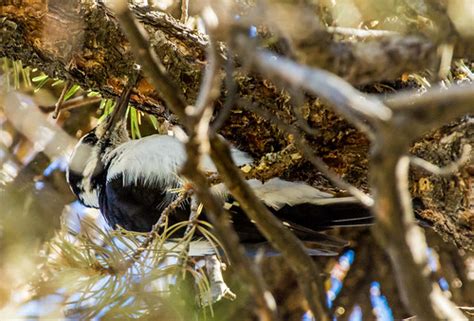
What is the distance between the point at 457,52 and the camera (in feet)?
2.85

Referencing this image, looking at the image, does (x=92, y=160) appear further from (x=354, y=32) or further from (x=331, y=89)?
(x=331, y=89)

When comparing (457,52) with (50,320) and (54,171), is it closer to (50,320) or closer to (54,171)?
(50,320)

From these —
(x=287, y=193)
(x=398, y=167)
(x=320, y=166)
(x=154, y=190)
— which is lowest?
(x=398, y=167)

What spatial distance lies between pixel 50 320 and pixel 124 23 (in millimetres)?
864

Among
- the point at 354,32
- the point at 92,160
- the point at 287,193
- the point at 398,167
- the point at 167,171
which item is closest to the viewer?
the point at 398,167

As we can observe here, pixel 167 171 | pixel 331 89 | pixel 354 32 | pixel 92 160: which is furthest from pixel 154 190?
pixel 331 89

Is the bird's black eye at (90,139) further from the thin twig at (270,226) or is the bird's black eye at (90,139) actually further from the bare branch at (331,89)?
the bare branch at (331,89)

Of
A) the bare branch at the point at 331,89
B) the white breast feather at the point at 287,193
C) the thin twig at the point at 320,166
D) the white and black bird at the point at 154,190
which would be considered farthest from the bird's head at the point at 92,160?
the bare branch at the point at 331,89

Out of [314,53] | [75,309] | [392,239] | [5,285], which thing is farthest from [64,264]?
[392,239]

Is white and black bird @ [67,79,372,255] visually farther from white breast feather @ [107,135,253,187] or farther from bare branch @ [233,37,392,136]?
bare branch @ [233,37,392,136]

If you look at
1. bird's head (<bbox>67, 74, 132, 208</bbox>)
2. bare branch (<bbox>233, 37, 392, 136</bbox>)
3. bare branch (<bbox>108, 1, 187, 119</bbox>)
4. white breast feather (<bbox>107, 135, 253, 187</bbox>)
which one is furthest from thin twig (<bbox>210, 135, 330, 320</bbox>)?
bird's head (<bbox>67, 74, 132, 208</bbox>)

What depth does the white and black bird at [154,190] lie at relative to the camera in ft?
5.93

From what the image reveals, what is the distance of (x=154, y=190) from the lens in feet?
6.44

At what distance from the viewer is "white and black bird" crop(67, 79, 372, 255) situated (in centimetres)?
181
